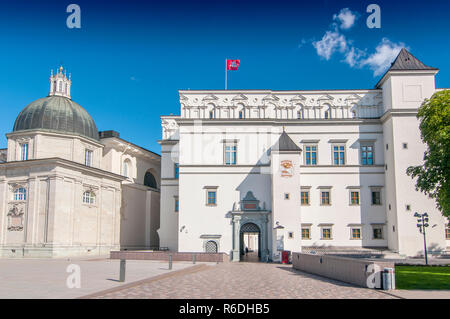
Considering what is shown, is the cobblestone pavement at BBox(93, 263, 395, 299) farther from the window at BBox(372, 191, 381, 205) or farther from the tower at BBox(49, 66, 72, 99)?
the tower at BBox(49, 66, 72, 99)

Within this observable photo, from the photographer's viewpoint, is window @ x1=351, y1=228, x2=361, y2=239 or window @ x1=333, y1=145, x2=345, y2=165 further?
window @ x1=333, y1=145, x2=345, y2=165

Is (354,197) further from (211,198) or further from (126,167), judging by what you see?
(126,167)

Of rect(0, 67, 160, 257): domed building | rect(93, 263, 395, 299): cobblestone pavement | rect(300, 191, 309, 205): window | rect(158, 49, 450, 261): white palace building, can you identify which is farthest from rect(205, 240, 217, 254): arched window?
rect(93, 263, 395, 299): cobblestone pavement

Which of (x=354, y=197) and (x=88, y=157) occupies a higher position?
(x=88, y=157)

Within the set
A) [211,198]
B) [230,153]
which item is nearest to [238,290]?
[211,198]

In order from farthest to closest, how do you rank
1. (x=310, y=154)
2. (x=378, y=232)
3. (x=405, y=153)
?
(x=310, y=154) < (x=378, y=232) < (x=405, y=153)

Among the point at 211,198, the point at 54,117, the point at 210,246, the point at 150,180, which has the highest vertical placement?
the point at 54,117

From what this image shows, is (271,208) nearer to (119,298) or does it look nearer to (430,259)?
(430,259)

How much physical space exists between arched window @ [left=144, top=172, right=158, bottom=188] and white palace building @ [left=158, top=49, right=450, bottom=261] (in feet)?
61.6

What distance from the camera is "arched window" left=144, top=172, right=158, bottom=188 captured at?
58.5 metres

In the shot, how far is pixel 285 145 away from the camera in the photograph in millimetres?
38844

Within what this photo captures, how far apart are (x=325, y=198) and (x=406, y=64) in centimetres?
1455

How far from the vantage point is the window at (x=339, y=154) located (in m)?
41.6

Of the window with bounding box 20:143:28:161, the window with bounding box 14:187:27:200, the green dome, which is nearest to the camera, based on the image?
the window with bounding box 14:187:27:200
